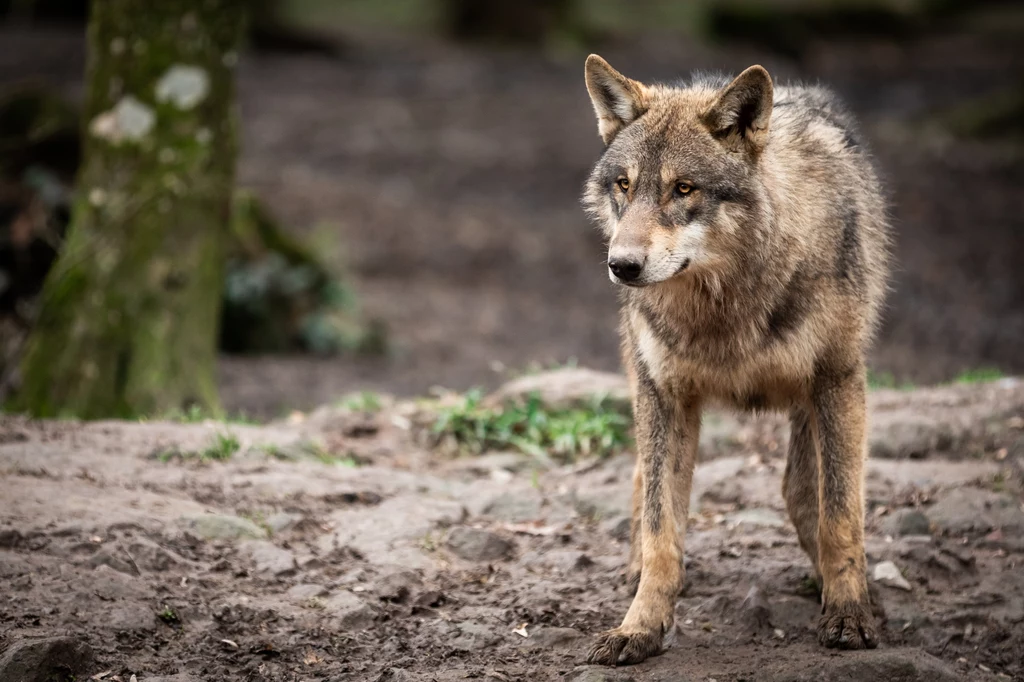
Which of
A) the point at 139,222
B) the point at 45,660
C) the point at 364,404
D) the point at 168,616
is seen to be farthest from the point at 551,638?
the point at 139,222

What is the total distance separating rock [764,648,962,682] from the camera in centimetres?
422

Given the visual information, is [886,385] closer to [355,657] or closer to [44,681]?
[355,657]

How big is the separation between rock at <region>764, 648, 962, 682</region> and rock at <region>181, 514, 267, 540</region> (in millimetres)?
2649

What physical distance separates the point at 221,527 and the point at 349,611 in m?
0.94

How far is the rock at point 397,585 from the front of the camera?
195 inches

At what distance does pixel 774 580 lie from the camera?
526cm

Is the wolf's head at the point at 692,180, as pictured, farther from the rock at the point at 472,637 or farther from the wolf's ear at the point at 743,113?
the rock at the point at 472,637

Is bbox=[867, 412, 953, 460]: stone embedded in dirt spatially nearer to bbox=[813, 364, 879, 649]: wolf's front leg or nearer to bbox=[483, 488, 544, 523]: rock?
bbox=[813, 364, 879, 649]: wolf's front leg

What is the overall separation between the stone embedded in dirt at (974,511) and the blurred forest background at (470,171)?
193cm

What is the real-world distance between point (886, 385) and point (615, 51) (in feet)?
56.5

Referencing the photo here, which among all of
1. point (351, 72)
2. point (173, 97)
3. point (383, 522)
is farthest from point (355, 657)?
point (351, 72)

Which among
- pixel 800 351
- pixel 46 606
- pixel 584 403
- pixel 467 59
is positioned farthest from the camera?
pixel 467 59

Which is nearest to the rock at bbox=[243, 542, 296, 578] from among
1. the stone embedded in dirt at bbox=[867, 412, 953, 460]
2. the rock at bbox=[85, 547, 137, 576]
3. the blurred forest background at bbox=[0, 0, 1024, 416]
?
the rock at bbox=[85, 547, 137, 576]

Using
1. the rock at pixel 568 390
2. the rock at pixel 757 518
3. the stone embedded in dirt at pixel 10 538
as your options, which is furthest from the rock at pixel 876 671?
the stone embedded in dirt at pixel 10 538
